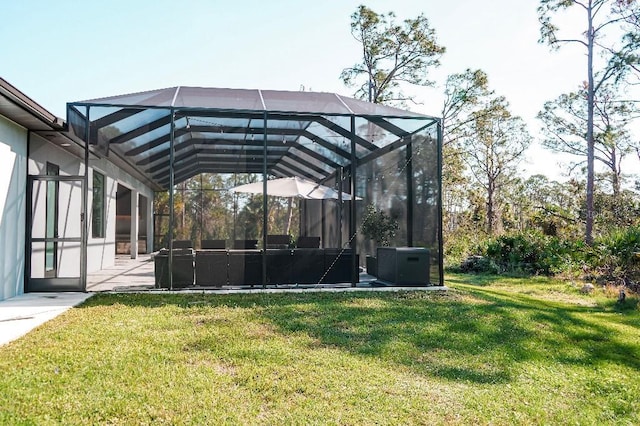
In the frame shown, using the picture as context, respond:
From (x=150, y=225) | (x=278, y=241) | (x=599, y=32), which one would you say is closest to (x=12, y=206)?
(x=278, y=241)

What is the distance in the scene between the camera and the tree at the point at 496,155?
26980 millimetres

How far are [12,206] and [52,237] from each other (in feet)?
4.44

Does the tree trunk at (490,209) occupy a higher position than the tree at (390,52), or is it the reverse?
the tree at (390,52)

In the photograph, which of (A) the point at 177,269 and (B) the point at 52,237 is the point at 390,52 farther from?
(B) the point at 52,237

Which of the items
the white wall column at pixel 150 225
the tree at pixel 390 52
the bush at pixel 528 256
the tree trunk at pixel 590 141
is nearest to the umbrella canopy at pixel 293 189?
the bush at pixel 528 256

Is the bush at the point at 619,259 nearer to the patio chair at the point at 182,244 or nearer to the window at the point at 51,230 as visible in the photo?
the patio chair at the point at 182,244

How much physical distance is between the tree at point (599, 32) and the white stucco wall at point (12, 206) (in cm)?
1577

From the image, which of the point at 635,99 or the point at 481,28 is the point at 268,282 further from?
the point at 635,99

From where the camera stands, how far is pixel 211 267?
867 centimetres

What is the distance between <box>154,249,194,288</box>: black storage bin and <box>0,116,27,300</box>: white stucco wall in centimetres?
217

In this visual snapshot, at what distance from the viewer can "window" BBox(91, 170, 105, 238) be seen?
12031 millimetres

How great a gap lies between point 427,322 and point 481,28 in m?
11.5

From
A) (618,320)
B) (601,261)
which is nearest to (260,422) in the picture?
(618,320)

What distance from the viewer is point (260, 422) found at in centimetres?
329
